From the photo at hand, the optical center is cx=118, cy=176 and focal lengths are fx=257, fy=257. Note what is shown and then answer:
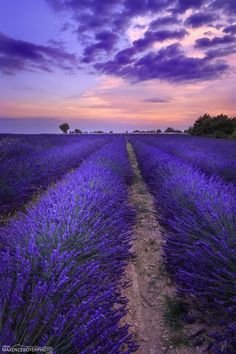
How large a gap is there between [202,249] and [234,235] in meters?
0.28

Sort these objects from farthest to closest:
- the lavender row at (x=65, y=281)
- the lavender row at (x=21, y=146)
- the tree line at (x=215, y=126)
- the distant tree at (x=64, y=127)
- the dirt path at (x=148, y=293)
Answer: the distant tree at (x=64, y=127)
the tree line at (x=215, y=126)
the lavender row at (x=21, y=146)
the dirt path at (x=148, y=293)
the lavender row at (x=65, y=281)

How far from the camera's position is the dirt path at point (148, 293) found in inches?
60.0

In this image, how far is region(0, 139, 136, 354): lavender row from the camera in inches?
41.4

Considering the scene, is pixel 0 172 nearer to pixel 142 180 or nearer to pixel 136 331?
pixel 136 331

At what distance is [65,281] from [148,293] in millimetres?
852

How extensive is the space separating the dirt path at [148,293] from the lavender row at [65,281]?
96 millimetres

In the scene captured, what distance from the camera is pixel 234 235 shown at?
1993 millimetres

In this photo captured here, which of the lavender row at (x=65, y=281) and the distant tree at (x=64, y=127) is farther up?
the distant tree at (x=64, y=127)

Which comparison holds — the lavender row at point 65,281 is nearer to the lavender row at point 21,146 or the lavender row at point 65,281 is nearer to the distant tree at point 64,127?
the lavender row at point 21,146

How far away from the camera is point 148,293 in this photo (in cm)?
199

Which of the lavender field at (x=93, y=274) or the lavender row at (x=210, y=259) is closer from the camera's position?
the lavender field at (x=93, y=274)

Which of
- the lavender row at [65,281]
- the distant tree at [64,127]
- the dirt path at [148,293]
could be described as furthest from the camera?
the distant tree at [64,127]

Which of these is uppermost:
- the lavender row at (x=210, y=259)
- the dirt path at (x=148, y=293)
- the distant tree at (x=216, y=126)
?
the distant tree at (x=216, y=126)

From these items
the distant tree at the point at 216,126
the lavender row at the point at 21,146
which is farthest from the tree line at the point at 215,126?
the lavender row at the point at 21,146
